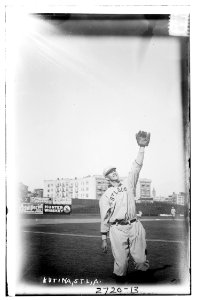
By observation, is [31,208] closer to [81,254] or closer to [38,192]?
[38,192]

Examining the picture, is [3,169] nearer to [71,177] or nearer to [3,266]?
[71,177]

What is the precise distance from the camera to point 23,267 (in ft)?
7.06

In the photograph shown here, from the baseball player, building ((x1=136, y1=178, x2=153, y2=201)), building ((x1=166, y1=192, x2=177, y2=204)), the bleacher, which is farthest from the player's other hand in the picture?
building ((x1=166, y1=192, x2=177, y2=204))

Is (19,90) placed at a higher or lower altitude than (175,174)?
higher

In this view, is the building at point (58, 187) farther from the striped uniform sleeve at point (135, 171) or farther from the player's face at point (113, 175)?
the striped uniform sleeve at point (135, 171)

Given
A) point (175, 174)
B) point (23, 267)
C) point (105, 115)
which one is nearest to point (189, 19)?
point (105, 115)

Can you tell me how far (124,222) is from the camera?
7.11 feet

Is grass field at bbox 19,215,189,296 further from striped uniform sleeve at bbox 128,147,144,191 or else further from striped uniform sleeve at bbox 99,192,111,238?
striped uniform sleeve at bbox 128,147,144,191

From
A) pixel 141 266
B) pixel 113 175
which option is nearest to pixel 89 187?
pixel 113 175

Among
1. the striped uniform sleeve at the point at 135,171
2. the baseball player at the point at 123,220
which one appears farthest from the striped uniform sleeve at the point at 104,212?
the striped uniform sleeve at the point at 135,171

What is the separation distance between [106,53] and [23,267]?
118 cm

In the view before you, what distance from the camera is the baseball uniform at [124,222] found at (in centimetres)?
216

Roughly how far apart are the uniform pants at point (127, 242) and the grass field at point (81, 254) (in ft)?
0.10

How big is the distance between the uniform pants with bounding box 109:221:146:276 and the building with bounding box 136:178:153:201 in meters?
0.13
